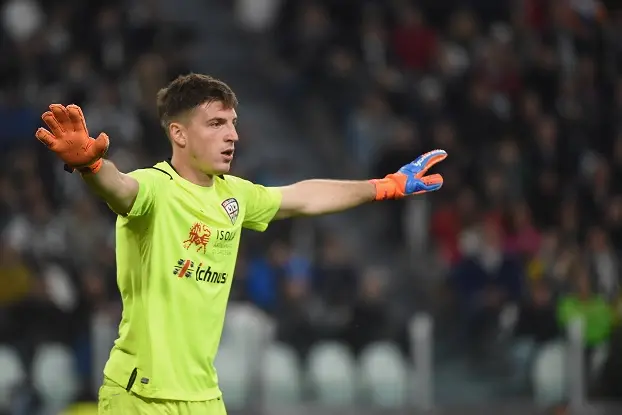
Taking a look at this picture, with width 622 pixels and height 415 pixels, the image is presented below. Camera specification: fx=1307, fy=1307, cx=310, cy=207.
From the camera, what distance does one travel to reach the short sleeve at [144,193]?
17.0 feet

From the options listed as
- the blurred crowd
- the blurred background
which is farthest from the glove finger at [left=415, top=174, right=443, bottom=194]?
the blurred crowd

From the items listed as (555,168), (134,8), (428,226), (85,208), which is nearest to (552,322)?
(428,226)

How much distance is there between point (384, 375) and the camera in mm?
10594

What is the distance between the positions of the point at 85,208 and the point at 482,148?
4221mm

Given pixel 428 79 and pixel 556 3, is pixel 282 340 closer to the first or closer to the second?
pixel 428 79

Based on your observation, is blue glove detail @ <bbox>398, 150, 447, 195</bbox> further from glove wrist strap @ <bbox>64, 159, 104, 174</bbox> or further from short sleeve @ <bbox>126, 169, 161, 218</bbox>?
glove wrist strap @ <bbox>64, 159, 104, 174</bbox>

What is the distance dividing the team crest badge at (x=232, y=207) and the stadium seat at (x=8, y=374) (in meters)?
4.88

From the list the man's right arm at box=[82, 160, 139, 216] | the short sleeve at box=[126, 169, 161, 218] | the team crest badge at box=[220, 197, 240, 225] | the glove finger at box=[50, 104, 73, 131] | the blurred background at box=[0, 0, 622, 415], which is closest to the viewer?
the glove finger at box=[50, 104, 73, 131]

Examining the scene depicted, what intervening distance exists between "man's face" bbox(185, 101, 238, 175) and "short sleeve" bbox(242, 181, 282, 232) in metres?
0.40

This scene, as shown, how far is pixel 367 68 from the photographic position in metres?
14.1

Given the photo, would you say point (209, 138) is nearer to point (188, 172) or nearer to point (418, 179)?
point (188, 172)

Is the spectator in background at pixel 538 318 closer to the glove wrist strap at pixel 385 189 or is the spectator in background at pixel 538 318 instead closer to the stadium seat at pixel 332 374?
the stadium seat at pixel 332 374

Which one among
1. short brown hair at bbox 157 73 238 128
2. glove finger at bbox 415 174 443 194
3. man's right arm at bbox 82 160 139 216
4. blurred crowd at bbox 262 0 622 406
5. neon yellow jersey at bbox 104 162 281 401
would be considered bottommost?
neon yellow jersey at bbox 104 162 281 401

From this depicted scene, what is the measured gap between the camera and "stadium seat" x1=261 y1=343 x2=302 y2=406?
406 inches
